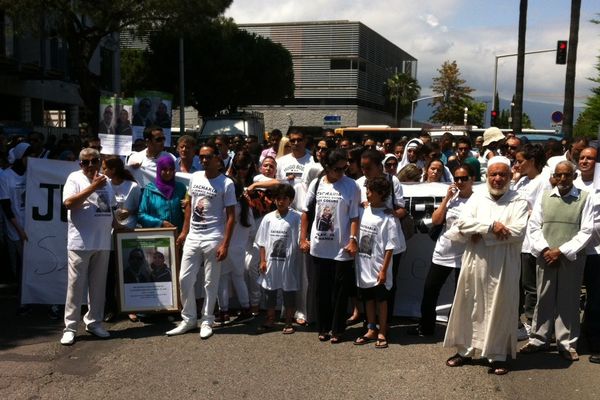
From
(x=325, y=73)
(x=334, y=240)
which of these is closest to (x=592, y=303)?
(x=334, y=240)

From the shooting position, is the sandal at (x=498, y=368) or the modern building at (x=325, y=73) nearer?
the sandal at (x=498, y=368)

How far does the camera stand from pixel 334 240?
706 centimetres

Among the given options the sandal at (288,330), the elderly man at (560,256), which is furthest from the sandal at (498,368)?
the sandal at (288,330)

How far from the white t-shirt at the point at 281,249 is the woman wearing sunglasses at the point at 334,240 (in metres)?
0.41

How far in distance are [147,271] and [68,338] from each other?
1.01 meters

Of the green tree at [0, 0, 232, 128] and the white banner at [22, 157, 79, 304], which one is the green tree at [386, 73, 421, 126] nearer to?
the green tree at [0, 0, 232, 128]

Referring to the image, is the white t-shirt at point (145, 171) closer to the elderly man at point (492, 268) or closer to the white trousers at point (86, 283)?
the white trousers at point (86, 283)

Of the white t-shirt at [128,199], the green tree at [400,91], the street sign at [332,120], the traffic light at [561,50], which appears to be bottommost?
the white t-shirt at [128,199]

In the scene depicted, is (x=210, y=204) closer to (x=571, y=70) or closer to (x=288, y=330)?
(x=288, y=330)

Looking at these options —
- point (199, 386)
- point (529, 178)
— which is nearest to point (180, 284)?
point (199, 386)

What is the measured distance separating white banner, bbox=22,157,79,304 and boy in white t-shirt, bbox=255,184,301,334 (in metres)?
2.25

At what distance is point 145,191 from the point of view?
7.68m

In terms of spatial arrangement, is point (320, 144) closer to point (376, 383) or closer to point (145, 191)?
point (145, 191)

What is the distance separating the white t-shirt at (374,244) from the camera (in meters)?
6.91
